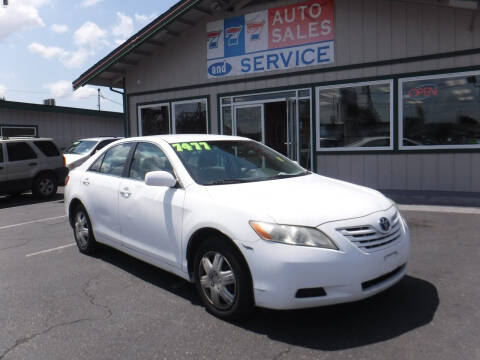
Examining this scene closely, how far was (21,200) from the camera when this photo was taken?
12242 mm

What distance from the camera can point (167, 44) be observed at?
44.2 ft

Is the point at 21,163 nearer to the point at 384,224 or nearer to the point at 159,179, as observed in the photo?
the point at 159,179

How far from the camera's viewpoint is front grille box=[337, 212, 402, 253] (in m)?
3.25

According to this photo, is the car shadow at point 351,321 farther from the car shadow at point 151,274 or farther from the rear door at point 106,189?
the rear door at point 106,189

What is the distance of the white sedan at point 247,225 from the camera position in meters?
3.18

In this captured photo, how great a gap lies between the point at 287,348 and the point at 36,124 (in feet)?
65.5

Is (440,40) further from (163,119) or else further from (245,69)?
(163,119)

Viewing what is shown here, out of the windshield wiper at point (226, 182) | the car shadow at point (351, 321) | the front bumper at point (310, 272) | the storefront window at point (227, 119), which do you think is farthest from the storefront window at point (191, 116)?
the front bumper at point (310, 272)

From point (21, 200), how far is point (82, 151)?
2.41 metres

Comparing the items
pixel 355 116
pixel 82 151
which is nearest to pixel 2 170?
pixel 82 151

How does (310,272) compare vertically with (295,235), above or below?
below

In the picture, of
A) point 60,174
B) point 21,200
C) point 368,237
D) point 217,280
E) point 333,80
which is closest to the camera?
point 368,237

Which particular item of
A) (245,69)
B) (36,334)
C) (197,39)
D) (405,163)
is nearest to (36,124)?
(197,39)

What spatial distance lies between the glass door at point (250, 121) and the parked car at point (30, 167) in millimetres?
5323
